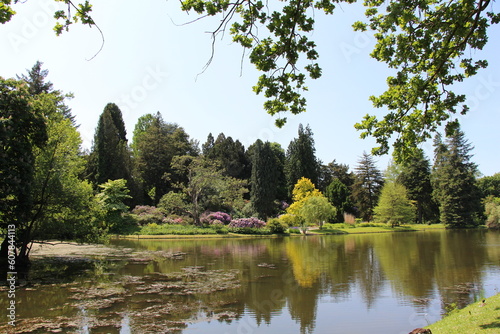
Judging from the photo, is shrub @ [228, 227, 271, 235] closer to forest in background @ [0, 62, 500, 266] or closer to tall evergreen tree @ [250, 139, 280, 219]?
forest in background @ [0, 62, 500, 266]

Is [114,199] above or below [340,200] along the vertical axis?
below

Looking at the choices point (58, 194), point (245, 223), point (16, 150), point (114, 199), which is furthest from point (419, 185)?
point (16, 150)

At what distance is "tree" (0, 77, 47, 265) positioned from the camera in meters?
10.7

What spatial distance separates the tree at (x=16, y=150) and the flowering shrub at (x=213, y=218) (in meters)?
22.7

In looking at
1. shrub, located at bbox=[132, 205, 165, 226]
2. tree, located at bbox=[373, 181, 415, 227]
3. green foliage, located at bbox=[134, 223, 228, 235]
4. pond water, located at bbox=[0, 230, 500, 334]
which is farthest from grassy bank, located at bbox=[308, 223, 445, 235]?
pond water, located at bbox=[0, 230, 500, 334]

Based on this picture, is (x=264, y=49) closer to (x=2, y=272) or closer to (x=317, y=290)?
(x=317, y=290)

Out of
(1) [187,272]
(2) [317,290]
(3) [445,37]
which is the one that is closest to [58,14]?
(3) [445,37]

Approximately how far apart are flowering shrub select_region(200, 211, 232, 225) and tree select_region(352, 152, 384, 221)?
22.9 metres

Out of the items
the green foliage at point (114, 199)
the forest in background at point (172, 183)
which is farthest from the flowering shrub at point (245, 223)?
the green foliage at point (114, 199)

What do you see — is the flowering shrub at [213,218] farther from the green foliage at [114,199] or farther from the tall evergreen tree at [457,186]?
the tall evergreen tree at [457,186]

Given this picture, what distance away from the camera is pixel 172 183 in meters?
33.8

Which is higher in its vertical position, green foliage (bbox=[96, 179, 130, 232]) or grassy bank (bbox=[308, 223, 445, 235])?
green foliage (bbox=[96, 179, 130, 232])

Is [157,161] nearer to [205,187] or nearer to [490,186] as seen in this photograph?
[205,187]

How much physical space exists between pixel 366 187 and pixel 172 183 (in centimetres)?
3064
